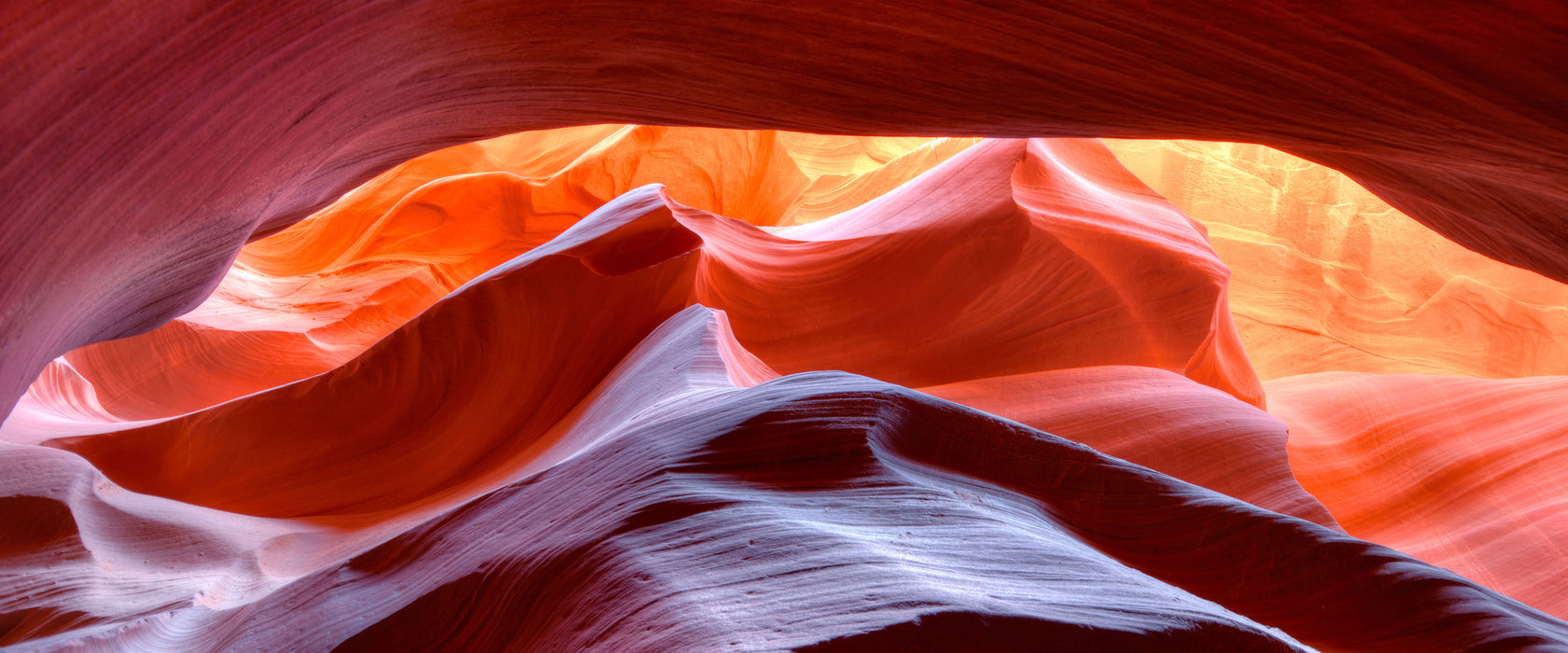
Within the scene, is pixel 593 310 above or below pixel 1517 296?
below

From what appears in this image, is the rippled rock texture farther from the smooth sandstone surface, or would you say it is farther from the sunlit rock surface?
the sunlit rock surface

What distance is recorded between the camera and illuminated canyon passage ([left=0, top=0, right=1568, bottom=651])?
1096 mm

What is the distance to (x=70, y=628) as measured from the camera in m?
1.76

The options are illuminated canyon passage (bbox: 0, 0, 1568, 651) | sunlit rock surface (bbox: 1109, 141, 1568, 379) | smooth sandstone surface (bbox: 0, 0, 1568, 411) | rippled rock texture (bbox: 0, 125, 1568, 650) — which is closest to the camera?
smooth sandstone surface (bbox: 0, 0, 1568, 411)

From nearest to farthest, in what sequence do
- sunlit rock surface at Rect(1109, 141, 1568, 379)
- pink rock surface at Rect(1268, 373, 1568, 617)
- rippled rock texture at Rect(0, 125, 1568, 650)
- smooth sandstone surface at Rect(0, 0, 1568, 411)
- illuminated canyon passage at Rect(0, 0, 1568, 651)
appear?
smooth sandstone surface at Rect(0, 0, 1568, 411), illuminated canyon passage at Rect(0, 0, 1568, 651), rippled rock texture at Rect(0, 125, 1568, 650), pink rock surface at Rect(1268, 373, 1568, 617), sunlit rock surface at Rect(1109, 141, 1568, 379)

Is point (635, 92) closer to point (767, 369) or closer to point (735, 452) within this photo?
point (735, 452)

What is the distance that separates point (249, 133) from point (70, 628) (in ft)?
4.29

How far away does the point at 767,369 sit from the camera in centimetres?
248

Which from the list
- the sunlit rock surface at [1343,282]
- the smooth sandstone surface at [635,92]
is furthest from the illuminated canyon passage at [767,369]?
the sunlit rock surface at [1343,282]

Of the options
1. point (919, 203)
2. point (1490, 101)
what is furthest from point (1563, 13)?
point (919, 203)

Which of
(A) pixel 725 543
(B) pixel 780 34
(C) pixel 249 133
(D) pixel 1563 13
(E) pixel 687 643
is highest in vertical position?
(B) pixel 780 34

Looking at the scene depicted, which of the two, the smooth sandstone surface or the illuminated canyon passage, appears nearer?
the smooth sandstone surface

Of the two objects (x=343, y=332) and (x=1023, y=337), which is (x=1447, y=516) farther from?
(x=343, y=332)

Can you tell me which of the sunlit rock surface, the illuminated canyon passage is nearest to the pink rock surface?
the illuminated canyon passage
